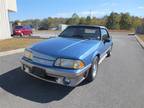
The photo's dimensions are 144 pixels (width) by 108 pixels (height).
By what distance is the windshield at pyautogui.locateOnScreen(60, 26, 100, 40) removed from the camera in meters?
6.00

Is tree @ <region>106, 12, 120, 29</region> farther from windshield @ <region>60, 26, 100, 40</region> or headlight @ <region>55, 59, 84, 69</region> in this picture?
headlight @ <region>55, 59, 84, 69</region>

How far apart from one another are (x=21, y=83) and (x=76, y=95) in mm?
1502

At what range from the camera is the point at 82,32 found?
6141mm

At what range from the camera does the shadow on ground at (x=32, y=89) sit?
13.3ft

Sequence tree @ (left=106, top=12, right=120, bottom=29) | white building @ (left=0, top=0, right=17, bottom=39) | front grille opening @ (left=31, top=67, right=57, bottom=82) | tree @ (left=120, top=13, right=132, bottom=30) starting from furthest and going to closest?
tree @ (left=120, top=13, right=132, bottom=30), tree @ (left=106, top=12, right=120, bottom=29), white building @ (left=0, top=0, right=17, bottom=39), front grille opening @ (left=31, top=67, right=57, bottom=82)

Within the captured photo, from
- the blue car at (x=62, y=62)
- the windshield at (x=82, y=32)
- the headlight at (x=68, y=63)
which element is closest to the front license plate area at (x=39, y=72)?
the blue car at (x=62, y=62)

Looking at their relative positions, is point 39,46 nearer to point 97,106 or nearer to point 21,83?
point 21,83

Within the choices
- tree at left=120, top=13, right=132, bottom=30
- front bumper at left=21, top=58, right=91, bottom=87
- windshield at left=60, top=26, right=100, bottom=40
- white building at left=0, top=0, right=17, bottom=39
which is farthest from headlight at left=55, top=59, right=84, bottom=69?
tree at left=120, top=13, right=132, bottom=30

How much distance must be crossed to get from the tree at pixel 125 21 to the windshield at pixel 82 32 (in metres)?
61.0

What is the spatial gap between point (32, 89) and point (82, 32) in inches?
104

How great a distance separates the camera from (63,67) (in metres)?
4.11

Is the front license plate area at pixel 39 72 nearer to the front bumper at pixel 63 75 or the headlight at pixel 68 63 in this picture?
the front bumper at pixel 63 75

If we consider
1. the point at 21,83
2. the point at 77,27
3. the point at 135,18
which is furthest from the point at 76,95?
the point at 135,18

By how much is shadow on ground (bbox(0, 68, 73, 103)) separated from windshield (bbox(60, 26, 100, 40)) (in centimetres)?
197
